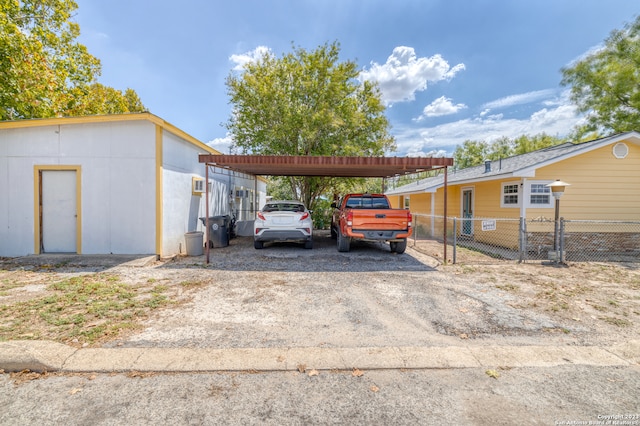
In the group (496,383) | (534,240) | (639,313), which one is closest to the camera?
(496,383)

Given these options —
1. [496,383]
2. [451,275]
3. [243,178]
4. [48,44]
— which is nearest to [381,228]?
[451,275]

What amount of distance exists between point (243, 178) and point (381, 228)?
10.4m

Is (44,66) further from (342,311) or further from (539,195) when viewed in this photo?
(539,195)

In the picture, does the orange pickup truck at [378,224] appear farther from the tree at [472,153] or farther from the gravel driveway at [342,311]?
the tree at [472,153]

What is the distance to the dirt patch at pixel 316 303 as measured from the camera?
11.8 feet

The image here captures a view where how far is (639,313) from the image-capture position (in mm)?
4438

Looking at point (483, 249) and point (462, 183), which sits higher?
point (462, 183)

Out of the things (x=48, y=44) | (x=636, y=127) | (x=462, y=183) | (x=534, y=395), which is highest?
(x=48, y=44)

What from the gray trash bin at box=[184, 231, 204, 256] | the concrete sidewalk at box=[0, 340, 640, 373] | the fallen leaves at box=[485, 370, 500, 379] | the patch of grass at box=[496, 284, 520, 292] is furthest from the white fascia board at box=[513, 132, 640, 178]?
the gray trash bin at box=[184, 231, 204, 256]

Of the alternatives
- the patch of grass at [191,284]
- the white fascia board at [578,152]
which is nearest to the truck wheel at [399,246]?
the white fascia board at [578,152]

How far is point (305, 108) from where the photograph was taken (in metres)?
16.1

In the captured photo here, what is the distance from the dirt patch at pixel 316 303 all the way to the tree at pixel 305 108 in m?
9.88

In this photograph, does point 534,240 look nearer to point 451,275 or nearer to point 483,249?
point 483,249

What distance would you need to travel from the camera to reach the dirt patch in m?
3.59
